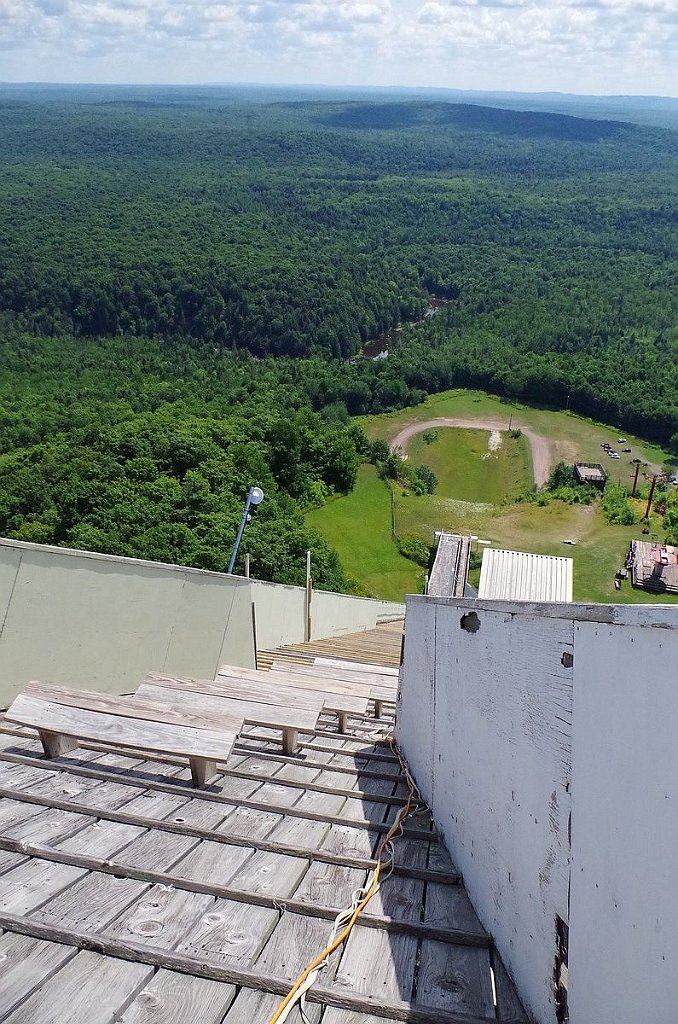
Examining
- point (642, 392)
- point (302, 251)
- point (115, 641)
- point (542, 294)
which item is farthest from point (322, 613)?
point (302, 251)

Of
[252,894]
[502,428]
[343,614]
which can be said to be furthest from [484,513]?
[252,894]

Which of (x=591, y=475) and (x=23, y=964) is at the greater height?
(x=23, y=964)

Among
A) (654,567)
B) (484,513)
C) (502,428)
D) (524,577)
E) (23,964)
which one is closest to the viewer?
(23,964)

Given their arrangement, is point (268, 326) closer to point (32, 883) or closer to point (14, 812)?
point (14, 812)

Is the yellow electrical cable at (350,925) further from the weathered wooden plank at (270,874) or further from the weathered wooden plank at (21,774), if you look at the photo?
the weathered wooden plank at (21,774)

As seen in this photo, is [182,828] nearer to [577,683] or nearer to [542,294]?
[577,683]

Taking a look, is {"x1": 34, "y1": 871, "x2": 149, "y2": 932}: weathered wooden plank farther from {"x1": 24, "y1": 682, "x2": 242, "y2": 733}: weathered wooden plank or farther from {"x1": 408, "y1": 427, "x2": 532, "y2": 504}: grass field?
{"x1": 408, "y1": 427, "x2": 532, "y2": 504}: grass field

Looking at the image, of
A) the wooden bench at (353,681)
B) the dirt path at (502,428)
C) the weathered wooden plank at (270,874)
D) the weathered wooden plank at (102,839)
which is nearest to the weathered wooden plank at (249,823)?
the weathered wooden plank at (270,874)
